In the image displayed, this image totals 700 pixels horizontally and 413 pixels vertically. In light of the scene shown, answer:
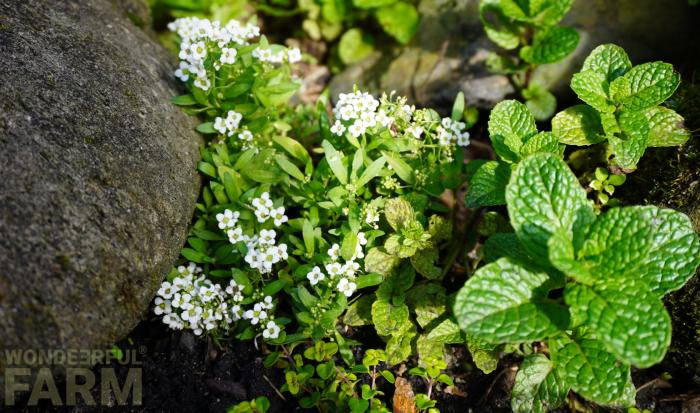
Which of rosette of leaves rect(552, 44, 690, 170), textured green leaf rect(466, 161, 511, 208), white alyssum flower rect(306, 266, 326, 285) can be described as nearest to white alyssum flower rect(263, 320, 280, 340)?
white alyssum flower rect(306, 266, 326, 285)

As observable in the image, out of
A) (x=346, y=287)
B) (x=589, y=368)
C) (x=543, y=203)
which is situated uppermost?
(x=543, y=203)

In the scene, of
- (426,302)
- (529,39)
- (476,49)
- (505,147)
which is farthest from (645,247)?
(476,49)

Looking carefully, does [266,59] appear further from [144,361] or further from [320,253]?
[144,361]

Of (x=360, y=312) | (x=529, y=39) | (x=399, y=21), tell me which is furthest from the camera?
(x=399, y=21)

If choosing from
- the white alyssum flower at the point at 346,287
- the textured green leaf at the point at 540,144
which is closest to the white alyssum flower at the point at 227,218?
the white alyssum flower at the point at 346,287

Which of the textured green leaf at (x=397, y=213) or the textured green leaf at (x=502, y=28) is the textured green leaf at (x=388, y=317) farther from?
the textured green leaf at (x=502, y=28)

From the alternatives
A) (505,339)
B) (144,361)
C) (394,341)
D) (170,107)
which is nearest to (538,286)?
(505,339)

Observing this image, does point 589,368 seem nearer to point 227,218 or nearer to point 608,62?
point 608,62
